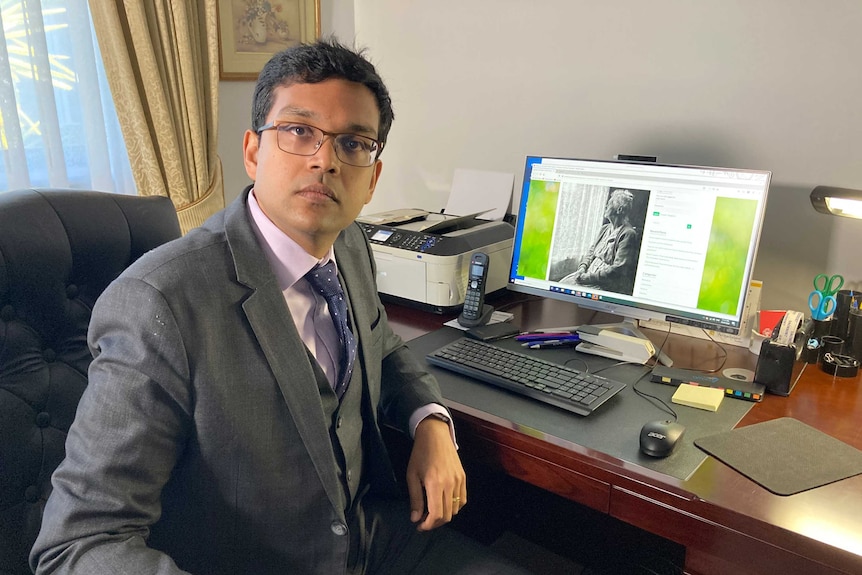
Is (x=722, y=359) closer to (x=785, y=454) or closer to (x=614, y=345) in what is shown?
(x=614, y=345)

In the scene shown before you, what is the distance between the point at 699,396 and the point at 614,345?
27 cm

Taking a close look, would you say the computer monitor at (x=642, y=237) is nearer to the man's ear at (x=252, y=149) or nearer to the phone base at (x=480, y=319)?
the phone base at (x=480, y=319)

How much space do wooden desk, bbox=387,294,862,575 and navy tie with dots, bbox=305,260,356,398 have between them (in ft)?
0.81

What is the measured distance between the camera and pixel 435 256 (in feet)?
5.64

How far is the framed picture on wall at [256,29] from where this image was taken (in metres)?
2.24

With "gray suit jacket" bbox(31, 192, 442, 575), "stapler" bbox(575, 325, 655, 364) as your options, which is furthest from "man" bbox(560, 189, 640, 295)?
"gray suit jacket" bbox(31, 192, 442, 575)

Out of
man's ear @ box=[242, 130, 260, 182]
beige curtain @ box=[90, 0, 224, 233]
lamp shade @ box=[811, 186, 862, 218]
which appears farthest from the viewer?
beige curtain @ box=[90, 0, 224, 233]

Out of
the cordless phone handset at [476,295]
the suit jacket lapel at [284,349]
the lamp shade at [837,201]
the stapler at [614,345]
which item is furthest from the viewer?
the cordless phone handset at [476,295]

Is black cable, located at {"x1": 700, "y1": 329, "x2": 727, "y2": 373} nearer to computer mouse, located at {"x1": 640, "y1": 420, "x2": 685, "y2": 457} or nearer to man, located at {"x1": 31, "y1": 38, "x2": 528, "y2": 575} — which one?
computer mouse, located at {"x1": 640, "y1": 420, "x2": 685, "y2": 457}

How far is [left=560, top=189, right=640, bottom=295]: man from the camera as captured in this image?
4.92 feet

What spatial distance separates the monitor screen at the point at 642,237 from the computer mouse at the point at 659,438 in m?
0.41

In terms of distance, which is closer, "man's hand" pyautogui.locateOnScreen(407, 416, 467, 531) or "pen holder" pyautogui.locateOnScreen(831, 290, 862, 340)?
"man's hand" pyautogui.locateOnScreen(407, 416, 467, 531)

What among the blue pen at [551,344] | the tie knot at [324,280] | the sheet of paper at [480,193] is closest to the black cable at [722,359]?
the blue pen at [551,344]

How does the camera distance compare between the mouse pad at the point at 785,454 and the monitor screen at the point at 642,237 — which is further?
the monitor screen at the point at 642,237
